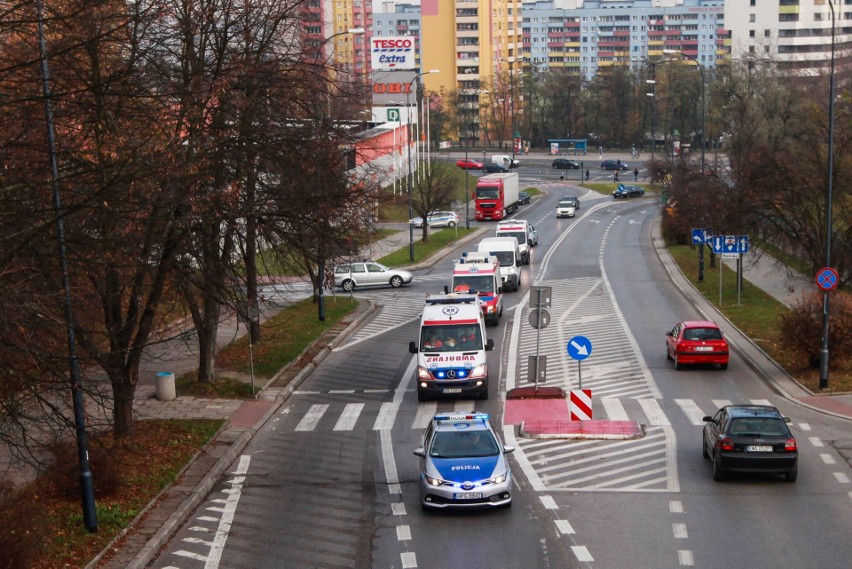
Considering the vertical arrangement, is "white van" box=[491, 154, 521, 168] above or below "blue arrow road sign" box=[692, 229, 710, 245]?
below

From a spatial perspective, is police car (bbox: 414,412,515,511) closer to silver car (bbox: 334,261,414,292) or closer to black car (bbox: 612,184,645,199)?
silver car (bbox: 334,261,414,292)

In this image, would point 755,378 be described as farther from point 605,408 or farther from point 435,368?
point 435,368

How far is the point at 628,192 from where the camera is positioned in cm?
10538

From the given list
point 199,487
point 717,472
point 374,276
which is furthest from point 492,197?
point 199,487

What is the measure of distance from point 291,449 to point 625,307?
23410 millimetres

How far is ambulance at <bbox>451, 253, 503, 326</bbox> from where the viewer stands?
4016cm

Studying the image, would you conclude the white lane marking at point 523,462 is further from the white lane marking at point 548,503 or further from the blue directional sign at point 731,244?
A: the blue directional sign at point 731,244

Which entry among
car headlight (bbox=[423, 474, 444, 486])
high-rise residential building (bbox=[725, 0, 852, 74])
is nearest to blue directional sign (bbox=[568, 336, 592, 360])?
car headlight (bbox=[423, 474, 444, 486])

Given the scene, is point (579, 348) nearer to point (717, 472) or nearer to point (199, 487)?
point (717, 472)

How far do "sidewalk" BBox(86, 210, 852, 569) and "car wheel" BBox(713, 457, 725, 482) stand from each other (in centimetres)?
700

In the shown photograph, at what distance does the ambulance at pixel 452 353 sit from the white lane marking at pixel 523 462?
8.57ft

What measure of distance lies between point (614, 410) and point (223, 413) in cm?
951

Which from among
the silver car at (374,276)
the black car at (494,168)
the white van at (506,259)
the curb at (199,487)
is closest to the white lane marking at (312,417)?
the curb at (199,487)

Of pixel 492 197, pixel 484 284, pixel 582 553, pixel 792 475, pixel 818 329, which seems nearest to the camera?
pixel 582 553
